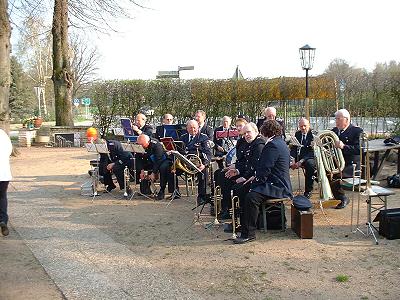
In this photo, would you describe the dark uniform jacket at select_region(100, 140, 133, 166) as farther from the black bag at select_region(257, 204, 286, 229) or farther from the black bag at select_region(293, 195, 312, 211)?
the black bag at select_region(293, 195, 312, 211)

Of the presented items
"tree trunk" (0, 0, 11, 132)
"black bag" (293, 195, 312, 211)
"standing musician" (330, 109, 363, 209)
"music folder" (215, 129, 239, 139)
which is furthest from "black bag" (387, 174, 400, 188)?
"tree trunk" (0, 0, 11, 132)

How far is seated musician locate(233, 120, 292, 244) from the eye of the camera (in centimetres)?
570

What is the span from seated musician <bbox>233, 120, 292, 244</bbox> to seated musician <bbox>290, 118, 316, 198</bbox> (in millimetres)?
2166

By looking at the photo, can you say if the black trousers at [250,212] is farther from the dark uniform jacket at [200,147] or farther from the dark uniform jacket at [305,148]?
the dark uniform jacket at [305,148]

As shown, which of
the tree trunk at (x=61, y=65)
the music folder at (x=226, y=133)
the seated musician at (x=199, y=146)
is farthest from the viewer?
the tree trunk at (x=61, y=65)

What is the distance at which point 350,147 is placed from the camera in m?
7.30

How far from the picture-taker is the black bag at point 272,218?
6.18 meters

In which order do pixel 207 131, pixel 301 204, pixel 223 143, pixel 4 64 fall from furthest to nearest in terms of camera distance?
pixel 4 64
pixel 223 143
pixel 207 131
pixel 301 204

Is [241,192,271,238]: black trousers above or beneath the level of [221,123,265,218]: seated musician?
beneath

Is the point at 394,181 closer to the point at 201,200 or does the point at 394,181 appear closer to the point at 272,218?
the point at 272,218

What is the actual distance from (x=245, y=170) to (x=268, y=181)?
2.88ft

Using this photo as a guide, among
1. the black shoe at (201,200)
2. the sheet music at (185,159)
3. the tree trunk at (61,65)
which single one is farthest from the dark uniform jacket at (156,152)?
the tree trunk at (61,65)

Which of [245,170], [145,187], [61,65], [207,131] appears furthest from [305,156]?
[61,65]

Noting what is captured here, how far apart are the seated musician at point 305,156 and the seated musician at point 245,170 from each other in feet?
5.33
